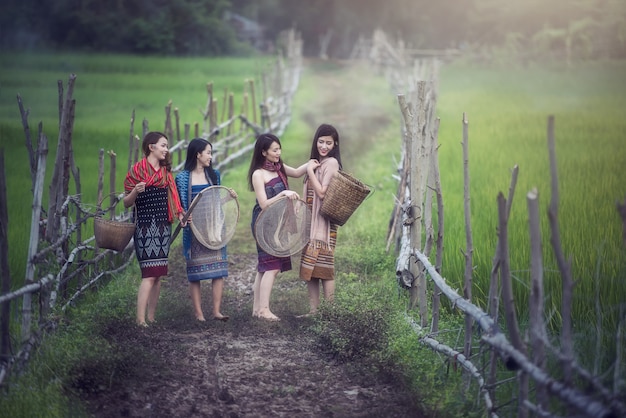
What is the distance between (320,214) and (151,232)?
99 cm

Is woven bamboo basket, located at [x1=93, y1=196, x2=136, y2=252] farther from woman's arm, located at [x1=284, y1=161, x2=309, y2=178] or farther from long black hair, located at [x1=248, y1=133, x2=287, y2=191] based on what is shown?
woman's arm, located at [x1=284, y1=161, x2=309, y2=178]

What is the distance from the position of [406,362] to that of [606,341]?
0.94 meters

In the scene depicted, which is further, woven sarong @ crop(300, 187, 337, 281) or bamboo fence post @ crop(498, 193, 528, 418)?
woven sarong @ crop(300, 187, 337, 281)

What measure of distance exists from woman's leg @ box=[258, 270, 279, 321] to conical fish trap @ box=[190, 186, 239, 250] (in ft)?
1.05

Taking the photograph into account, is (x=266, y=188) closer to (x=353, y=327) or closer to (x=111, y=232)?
(x=111, y=232)

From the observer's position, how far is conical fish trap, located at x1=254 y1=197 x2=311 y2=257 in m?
4.64

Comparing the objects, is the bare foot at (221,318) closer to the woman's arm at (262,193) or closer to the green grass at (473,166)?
the woman's arm at (262,193)

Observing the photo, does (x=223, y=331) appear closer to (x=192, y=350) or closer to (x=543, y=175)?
(x=192, y=350)

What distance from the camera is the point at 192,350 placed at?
4.16 metres

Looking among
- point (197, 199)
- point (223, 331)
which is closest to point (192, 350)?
point (223, 331)

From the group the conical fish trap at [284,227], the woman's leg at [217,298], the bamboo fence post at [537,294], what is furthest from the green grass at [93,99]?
the bamboo fence post at [537,294]

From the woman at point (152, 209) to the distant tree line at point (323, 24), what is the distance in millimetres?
20073

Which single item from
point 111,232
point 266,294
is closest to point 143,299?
point 111,232

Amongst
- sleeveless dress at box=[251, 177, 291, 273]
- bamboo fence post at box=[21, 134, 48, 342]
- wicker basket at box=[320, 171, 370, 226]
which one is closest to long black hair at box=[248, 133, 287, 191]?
sleeveless dress at box=[251, 177, 291, 273]
